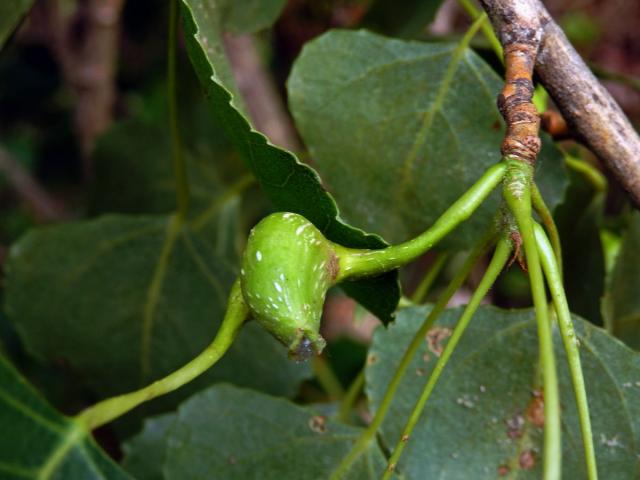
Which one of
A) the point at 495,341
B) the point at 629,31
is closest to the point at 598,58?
the point at 629,31

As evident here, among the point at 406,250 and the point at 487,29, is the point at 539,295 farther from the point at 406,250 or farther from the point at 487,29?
the point at 487,29

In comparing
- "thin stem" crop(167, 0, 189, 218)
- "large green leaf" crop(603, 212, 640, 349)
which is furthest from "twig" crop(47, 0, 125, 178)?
"large green leaf" crop(603, 212, 640, 349)

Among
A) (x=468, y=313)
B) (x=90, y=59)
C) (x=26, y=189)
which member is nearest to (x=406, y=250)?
(x=468, y=313)

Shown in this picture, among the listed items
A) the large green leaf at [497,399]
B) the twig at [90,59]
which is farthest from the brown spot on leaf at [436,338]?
the twig at [90,59]

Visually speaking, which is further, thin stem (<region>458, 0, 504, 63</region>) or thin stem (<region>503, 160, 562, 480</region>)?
thin stem (<region>458, 0, 504, 63</region>)

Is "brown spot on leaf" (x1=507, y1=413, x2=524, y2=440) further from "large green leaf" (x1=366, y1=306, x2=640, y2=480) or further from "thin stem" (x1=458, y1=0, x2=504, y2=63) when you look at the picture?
"thin stem" (x1=458, y1=0, x2=504, y2=63)

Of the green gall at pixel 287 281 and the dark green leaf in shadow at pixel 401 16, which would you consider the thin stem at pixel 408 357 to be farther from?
the dark green leaf in shadow at pixel 401 16
